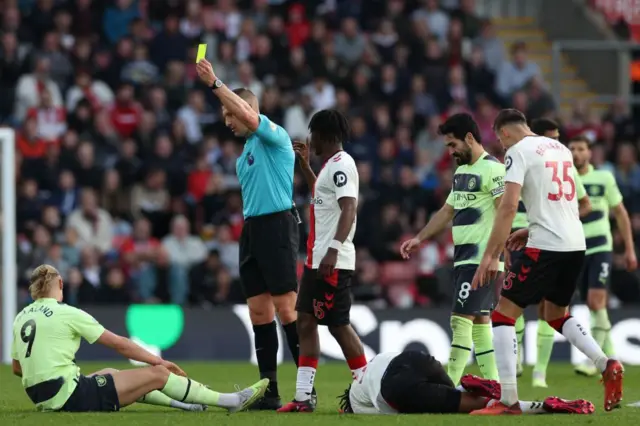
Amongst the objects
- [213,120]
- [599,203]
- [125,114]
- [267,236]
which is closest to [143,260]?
[125,114]

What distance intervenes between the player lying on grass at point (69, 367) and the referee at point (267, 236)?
2.83 ft

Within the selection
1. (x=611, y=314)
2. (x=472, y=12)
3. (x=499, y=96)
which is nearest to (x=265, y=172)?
(x=611, y=314)

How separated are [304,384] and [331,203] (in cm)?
130

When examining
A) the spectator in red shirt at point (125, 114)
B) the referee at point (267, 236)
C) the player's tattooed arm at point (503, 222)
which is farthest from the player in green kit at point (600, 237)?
the spectator in red shirt at point (125, 114)

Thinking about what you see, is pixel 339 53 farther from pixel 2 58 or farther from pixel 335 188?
pixel 335 188

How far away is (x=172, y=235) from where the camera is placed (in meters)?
19.3

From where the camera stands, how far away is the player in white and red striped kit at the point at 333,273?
10.2 metres

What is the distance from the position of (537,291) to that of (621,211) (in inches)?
172

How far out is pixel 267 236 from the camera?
421 inches

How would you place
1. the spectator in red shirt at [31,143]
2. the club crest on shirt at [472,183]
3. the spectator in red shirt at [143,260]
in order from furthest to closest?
1. the spectator in red shirt at [31,143]
2. the spectator in red shirt at [143,260]
3. the club crest on shirt at [472,183]

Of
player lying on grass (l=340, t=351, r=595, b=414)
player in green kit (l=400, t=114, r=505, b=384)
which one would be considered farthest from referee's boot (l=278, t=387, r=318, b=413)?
player in green kit (l=400, t=114, r=505, b=384)

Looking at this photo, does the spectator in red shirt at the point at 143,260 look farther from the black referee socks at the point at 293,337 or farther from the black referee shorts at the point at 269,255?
the black referee shorts at the point at 269,255

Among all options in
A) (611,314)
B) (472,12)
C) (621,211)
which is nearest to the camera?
(621,211)

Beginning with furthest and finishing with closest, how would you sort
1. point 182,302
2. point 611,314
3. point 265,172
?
point 182,302, point 611,314, point 265,172
